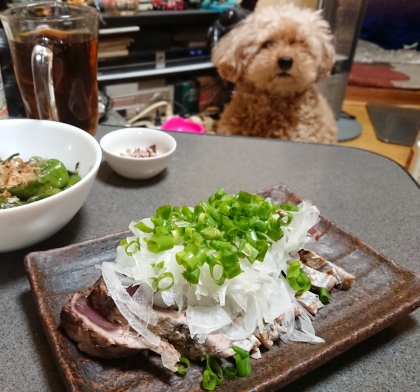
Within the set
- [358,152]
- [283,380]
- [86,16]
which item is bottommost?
[358,152]

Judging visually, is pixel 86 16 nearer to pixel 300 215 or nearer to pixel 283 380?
pixel 300 215

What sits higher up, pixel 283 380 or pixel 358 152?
pixel 283 380

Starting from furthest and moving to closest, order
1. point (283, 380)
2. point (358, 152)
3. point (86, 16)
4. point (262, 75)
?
1. point (262, 75)
2. point (358, 152)
3. point (86, 16)
4. point (283, 380)

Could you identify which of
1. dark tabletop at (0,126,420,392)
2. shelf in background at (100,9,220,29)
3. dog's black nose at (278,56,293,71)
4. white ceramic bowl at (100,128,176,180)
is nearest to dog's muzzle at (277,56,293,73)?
dog's black nose at (278,56,293,71)

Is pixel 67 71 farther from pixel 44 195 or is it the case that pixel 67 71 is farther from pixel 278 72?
pixel 278 72

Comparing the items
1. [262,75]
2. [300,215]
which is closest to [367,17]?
[262,75]

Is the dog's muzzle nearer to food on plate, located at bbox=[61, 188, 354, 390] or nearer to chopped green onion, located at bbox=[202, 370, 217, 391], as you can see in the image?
food on plate, located at bbox=[61, 188, 354, 390]
